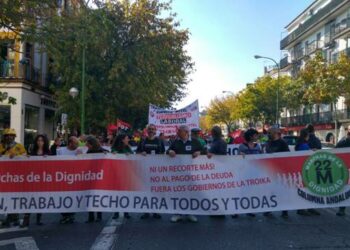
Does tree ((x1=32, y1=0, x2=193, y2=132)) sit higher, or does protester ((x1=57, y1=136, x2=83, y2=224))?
tree ((x1=32, y1=0, x2=193, y2=132))

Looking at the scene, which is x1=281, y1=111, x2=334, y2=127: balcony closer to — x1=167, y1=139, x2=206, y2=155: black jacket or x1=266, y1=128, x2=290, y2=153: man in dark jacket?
x1=266, y1=128, x2=290, y2=153: man in dark jacket

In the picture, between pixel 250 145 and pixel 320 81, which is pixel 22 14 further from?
pixel 320 81

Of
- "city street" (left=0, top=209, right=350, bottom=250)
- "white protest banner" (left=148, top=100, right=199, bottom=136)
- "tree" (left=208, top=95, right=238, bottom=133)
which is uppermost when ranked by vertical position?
"tree" (left=208, top=95, right=238, bottom=133)

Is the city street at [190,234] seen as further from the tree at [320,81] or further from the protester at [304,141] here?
the tree at [320,81]

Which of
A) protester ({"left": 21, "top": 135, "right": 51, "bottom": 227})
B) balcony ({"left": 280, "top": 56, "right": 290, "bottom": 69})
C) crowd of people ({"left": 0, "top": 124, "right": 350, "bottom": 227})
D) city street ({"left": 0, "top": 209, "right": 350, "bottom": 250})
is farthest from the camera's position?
balcony ({"left": 280, "top": 56, "right": 290, "bottom": 69})

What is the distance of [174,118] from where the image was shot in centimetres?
1881

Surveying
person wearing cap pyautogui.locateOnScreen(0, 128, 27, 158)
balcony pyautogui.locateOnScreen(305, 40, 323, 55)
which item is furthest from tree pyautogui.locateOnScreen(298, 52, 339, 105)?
person wearing cap pyautogui.locateOnScreen(0, 128, 27, 158)

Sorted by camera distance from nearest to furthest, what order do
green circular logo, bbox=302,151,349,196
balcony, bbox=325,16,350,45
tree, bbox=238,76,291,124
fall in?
green circular logo, bbox=302,151,349,196, balcony, bbox=325,16,350,45, tree, bbox=238,76,291,124

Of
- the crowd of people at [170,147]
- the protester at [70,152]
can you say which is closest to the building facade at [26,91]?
the protester at [70,152]

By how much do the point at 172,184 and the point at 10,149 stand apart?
295 centimetres

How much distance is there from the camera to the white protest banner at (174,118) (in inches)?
722

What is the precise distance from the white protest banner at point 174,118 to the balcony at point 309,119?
39.5 m

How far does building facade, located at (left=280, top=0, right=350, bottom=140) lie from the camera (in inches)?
2074

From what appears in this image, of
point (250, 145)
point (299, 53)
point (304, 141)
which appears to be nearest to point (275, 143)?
point (250, 145)
